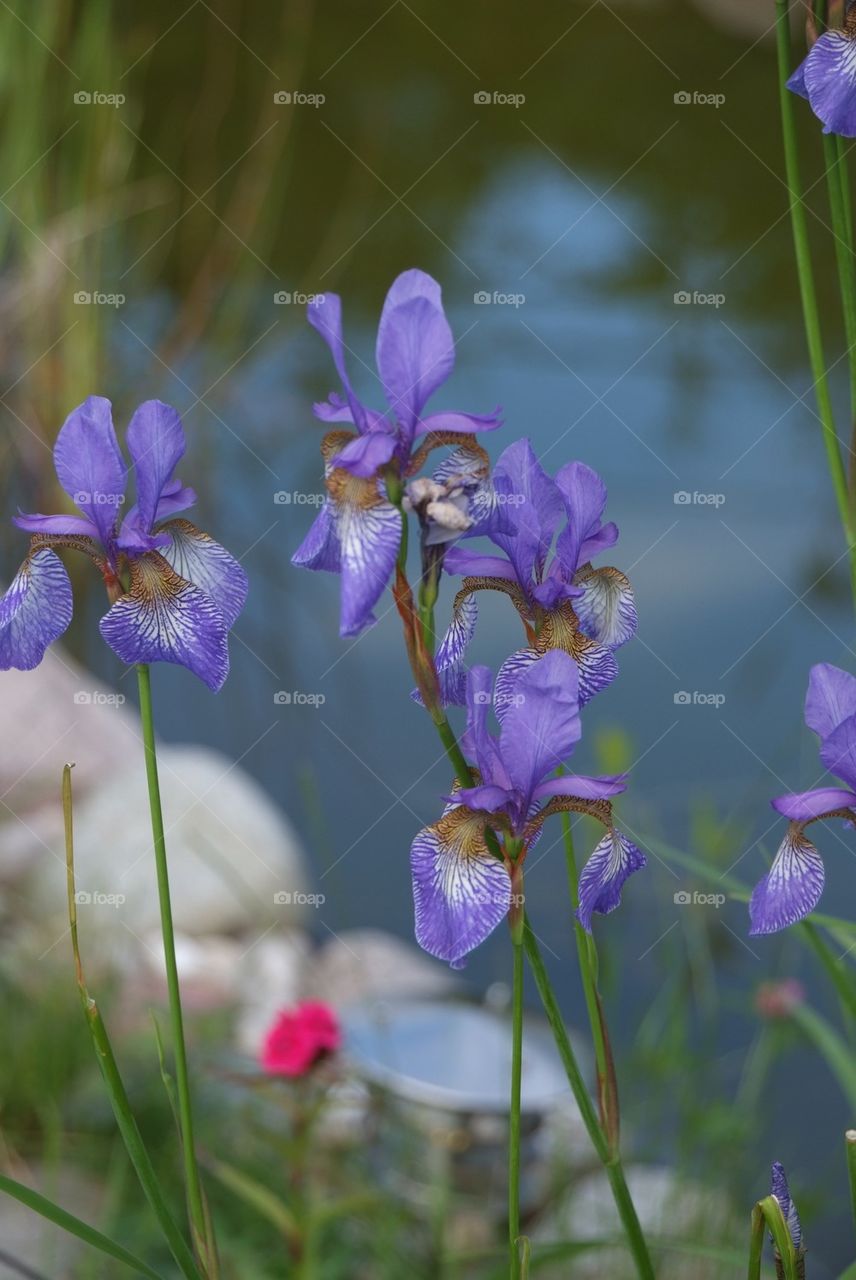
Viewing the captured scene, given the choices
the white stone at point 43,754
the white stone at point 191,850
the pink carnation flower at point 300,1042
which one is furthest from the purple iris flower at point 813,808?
the white stone at point 43,754

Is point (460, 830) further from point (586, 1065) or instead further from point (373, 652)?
point (373, 652)

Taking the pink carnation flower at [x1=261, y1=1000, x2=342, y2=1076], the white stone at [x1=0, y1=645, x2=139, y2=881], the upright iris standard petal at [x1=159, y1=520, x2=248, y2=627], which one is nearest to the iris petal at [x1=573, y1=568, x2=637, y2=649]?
the upright iris standard petal at [x1=159, y1=520, x2=248, y2=627]

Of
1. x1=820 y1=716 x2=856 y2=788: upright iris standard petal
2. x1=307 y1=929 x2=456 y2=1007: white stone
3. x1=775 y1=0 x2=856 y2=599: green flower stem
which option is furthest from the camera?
x1=307 y1=929 x2=456 y2=1007: white stone

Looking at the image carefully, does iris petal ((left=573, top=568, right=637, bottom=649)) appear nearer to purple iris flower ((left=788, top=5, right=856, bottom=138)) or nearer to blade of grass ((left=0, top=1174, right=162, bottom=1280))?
purple iris flower ((left=788, top=5, right=856, bottom=138))

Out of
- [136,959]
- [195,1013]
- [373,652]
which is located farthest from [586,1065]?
[373,652]

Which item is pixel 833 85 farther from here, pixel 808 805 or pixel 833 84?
Result: pixel 808 805

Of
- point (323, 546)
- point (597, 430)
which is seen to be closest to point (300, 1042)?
point (323, 546)
